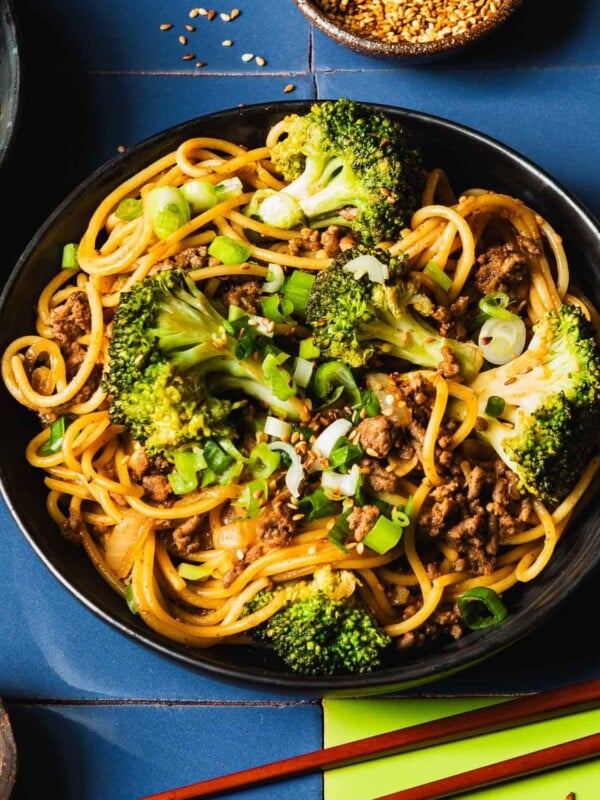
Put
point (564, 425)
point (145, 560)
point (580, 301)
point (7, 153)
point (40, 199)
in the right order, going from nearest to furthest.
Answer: point (564, 425) → point (145, 560) → point (580, 301) → point (7, 153) → point (40, 199)

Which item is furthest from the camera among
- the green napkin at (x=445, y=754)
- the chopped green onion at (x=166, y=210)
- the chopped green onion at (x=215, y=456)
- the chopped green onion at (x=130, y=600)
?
the green napkin at (x=445, y=754)

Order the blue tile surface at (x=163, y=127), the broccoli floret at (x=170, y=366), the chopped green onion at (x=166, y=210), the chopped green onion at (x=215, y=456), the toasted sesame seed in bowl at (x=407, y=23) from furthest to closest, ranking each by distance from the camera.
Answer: the toasted sesame seed in bowl at (x=407, y=23), the blue tile surface at (x=163, y=127), the chopped green onion at (x=166, y=210), the chopped green onion at (x=215, y=456), the broccoli floret at (x=170, y=366)

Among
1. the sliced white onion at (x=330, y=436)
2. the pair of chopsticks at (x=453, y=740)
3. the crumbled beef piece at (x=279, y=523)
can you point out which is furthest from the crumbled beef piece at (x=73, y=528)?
the pair of chopsticks at (x=453, y=740)

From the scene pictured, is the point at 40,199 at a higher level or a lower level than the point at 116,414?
higher

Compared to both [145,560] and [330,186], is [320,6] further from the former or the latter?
[145,560]

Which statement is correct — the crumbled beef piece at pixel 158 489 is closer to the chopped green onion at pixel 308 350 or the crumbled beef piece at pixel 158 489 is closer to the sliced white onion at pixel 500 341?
the chopped green onion at pixel 308 350

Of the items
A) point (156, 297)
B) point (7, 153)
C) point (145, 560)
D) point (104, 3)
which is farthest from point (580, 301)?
point (104, 3)
